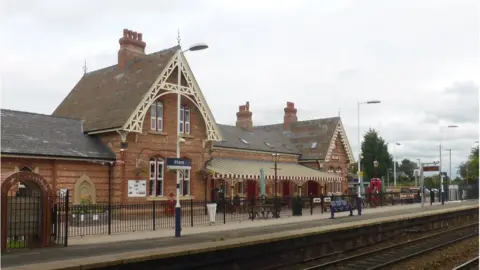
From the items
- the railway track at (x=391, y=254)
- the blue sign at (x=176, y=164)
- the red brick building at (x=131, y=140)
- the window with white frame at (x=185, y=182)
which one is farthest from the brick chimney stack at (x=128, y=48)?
the railway track at (x=391, y=254)

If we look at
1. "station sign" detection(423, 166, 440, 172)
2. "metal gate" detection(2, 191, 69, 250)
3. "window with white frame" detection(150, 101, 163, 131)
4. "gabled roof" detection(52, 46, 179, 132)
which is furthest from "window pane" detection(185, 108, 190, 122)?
"station sign" detection(423, 166, 440, 172)

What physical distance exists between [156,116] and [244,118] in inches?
826

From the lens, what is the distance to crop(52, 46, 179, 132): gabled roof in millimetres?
29731

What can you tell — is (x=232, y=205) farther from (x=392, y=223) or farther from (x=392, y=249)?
Answer: (x=392, y=249)

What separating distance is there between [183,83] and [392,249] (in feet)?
57.6

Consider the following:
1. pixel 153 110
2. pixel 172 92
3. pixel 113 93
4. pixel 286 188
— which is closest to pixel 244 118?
pixel 286 188

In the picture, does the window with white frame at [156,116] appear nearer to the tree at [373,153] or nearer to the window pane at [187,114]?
the window pane at [187,114]

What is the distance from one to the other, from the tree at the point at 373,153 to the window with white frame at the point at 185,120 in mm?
56867

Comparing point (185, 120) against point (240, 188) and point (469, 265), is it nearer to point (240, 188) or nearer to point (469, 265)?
point (240, 188)

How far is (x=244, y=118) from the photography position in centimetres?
5125

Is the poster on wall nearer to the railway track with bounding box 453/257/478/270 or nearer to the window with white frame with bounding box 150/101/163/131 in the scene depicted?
the window with white frame with bounding box 150/101/163/131

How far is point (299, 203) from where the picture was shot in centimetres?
3078

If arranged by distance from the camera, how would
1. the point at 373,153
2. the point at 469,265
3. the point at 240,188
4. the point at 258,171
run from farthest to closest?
1. the point at 373,153
2. the point at 240,188
3. the point at 258,171
4. the point at 469,265

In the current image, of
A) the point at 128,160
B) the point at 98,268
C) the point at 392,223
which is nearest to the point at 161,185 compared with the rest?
the point at 128,160
